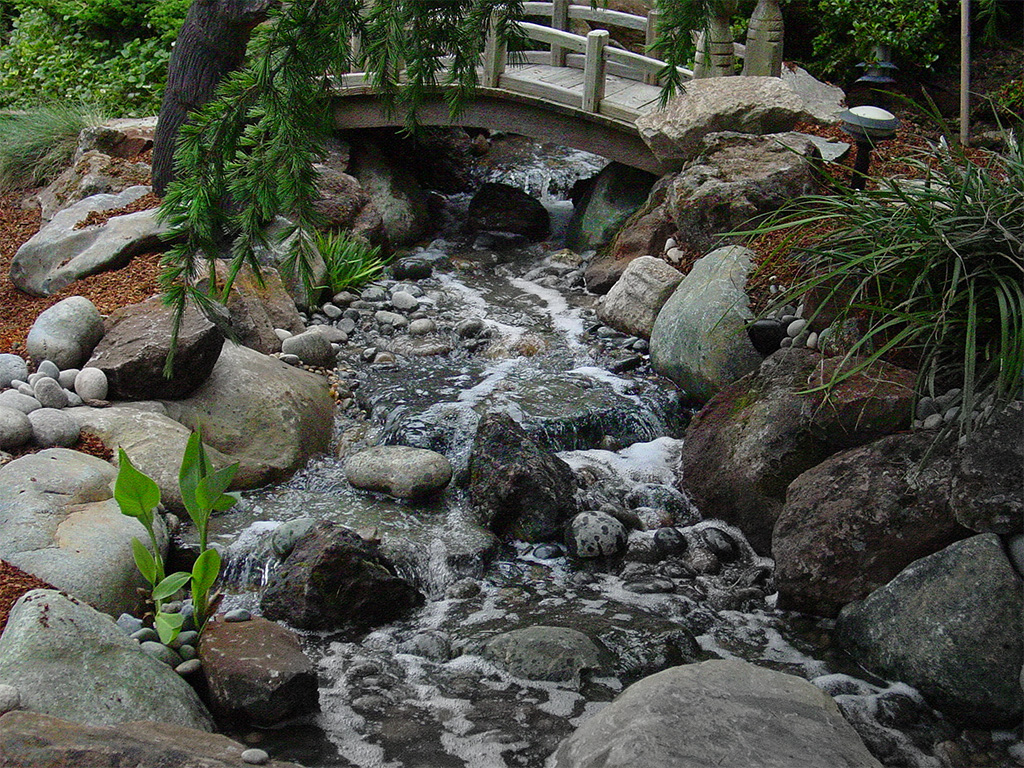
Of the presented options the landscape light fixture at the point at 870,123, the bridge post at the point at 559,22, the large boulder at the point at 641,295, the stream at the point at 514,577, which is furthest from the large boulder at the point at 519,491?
the bridge post at the point at 559,22

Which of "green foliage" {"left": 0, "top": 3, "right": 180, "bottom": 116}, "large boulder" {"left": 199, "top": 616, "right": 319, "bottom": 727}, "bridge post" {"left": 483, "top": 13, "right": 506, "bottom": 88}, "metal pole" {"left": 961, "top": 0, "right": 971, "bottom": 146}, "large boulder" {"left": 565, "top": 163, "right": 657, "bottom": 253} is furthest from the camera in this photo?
"green foliage" {"left": 0, "top": 3, "right": 180, "bottom": 116}

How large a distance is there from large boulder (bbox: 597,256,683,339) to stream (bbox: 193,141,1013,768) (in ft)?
0.50

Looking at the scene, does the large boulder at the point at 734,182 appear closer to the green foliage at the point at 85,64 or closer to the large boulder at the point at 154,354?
the large boulder at the point at 154,354

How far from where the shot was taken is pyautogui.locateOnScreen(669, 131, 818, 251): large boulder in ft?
23.5

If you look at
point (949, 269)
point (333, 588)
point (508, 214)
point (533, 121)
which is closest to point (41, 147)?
point (508, 214)

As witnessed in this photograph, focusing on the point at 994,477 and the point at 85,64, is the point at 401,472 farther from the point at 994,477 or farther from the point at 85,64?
the point at 85,64

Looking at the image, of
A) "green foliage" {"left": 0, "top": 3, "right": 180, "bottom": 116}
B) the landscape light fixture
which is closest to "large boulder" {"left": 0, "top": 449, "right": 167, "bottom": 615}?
the landscape light fixture

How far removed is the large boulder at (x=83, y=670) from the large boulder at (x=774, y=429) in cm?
290

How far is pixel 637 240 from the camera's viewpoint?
27.3 feet

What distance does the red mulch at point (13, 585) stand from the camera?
3.90 m

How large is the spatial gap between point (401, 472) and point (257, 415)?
3.22 ft

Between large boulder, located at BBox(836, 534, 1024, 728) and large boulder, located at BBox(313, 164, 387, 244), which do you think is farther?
large boulder, located at BBox(313, 164, 387, 244)

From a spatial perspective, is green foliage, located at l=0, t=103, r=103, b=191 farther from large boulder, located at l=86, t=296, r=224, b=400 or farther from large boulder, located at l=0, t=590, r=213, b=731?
large boulder, located at l=0, t=590, r=213, b=731

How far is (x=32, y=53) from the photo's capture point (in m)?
11.6
